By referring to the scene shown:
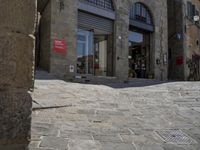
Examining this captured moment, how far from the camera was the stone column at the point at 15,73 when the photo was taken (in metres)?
2.45

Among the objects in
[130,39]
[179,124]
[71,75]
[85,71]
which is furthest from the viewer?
[130,39]

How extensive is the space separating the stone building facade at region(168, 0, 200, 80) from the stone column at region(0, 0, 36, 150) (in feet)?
69.1

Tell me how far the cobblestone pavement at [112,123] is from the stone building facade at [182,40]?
612 inches

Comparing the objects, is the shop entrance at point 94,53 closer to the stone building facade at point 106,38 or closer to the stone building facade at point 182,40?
the stone building facade at point 106,38

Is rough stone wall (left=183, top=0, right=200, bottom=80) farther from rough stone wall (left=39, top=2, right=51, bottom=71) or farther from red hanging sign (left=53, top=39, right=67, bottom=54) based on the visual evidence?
rough stone wall (left=39, top=2, right=51, bottom=71)

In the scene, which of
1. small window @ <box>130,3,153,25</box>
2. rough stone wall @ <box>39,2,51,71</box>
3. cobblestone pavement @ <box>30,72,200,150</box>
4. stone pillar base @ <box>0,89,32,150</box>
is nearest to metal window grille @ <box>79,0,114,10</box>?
small window @ <box>130,3,153,25</box>

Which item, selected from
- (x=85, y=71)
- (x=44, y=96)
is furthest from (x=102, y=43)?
(x=44, y=96)

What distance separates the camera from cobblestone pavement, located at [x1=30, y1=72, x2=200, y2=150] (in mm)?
3814

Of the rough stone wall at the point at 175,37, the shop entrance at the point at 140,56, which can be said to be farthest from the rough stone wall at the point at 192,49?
the shop entrance at the point at 140,56

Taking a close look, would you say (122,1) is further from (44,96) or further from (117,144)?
(117,144)

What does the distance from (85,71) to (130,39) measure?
15.1ft

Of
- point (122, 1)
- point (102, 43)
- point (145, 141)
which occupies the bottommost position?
point (145, 141)

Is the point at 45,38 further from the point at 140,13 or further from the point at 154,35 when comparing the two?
the point at 154,35

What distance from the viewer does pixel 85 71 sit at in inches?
617
